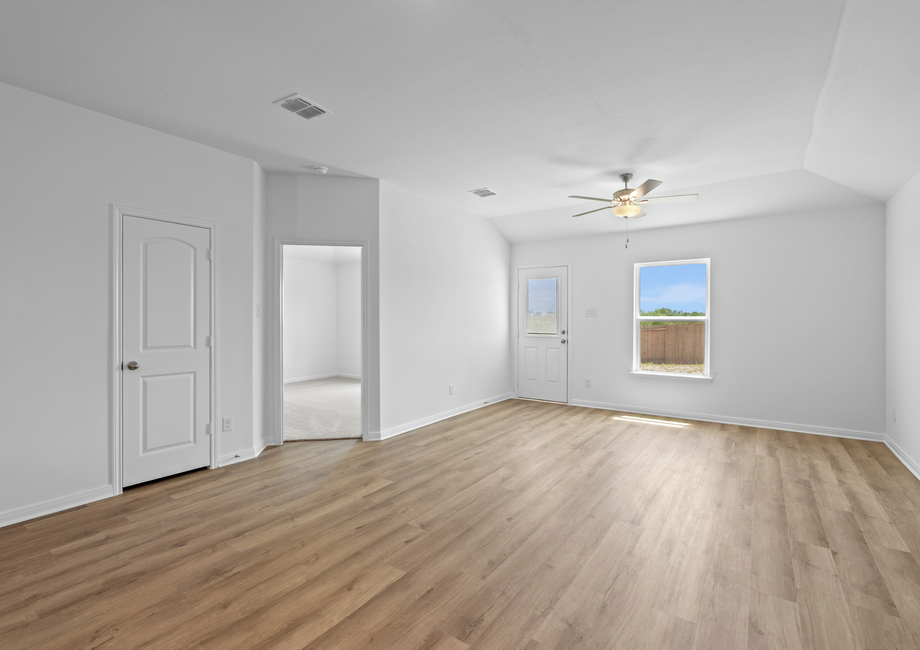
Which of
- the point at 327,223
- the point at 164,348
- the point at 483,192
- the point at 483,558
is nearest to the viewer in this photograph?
the point at 483,558

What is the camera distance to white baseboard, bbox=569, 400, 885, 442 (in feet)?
15.9

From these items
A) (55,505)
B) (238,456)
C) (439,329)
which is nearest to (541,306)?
(439,329)

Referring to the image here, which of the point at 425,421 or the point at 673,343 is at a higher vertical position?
the point at 673,343

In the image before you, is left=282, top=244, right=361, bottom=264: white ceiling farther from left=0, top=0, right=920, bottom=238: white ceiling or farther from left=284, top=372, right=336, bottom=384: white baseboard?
left=0, top=0, right=920, bottom=238: white ceiling

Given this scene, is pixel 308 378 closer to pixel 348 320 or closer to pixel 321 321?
pixel 321 321

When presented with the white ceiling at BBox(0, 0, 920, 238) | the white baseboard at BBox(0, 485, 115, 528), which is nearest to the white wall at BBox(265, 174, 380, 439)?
the white ceiling at BBox(0, 0, 920, 238)

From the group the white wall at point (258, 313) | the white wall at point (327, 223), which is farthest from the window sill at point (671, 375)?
the white wall at point (258, 313)

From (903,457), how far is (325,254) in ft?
29.9

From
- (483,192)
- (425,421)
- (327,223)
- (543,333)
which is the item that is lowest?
(425,421)

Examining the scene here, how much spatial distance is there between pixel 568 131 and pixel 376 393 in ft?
10.5

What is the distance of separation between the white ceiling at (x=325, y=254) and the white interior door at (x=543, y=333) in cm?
369

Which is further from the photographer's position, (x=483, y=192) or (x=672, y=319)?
(x=672, y=319)

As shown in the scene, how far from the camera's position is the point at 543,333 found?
705 centimetres

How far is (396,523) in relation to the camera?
2.85 m
